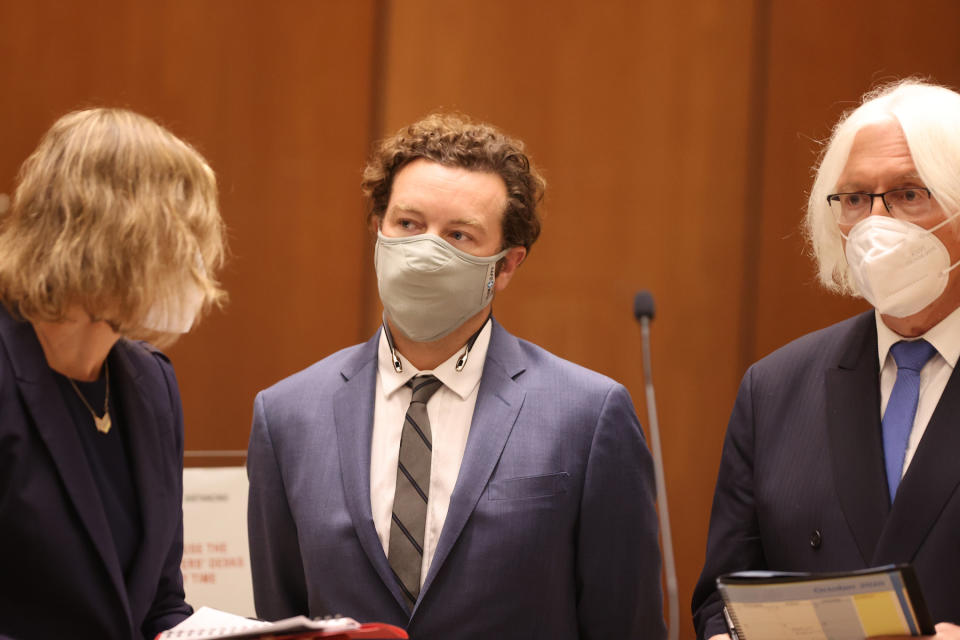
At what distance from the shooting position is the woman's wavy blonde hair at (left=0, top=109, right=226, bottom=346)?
1655mm

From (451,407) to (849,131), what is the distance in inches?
39.6

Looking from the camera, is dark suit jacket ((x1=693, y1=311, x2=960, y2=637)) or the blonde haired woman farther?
dark suit jacket ((x1=693, y1=311, x2=960, y2=637))

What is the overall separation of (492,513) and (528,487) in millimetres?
94

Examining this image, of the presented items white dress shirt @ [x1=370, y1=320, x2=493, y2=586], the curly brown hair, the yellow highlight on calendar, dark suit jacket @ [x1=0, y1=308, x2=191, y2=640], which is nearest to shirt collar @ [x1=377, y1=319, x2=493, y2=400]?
white dress shirt @ [x1=370, y1=320, x2=493, y2=586]

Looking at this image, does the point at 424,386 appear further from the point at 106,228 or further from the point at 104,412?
the point at 106,228

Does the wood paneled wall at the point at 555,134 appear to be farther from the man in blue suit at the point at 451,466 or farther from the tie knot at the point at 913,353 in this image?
the tie knot at the point at 913,353

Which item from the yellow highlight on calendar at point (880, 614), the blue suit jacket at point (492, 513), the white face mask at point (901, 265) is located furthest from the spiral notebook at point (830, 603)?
the white face mask at point (901, 265)

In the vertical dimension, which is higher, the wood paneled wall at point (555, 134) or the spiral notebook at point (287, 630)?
the wood paneled wall at point (555, 134)

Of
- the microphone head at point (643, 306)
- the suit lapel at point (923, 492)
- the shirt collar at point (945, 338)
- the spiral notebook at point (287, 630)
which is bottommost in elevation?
the spiral notebook at point (287, 630)

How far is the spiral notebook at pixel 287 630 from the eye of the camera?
1502 millimetres

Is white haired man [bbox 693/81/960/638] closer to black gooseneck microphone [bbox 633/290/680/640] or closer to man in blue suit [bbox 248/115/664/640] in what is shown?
man in blue suit [bbox 248/115/664/640]

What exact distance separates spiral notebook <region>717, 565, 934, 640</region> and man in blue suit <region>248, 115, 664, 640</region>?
19.9 inches

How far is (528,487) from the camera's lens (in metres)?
2.11

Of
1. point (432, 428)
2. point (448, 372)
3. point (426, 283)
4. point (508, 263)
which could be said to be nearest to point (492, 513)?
point (432, 428)
